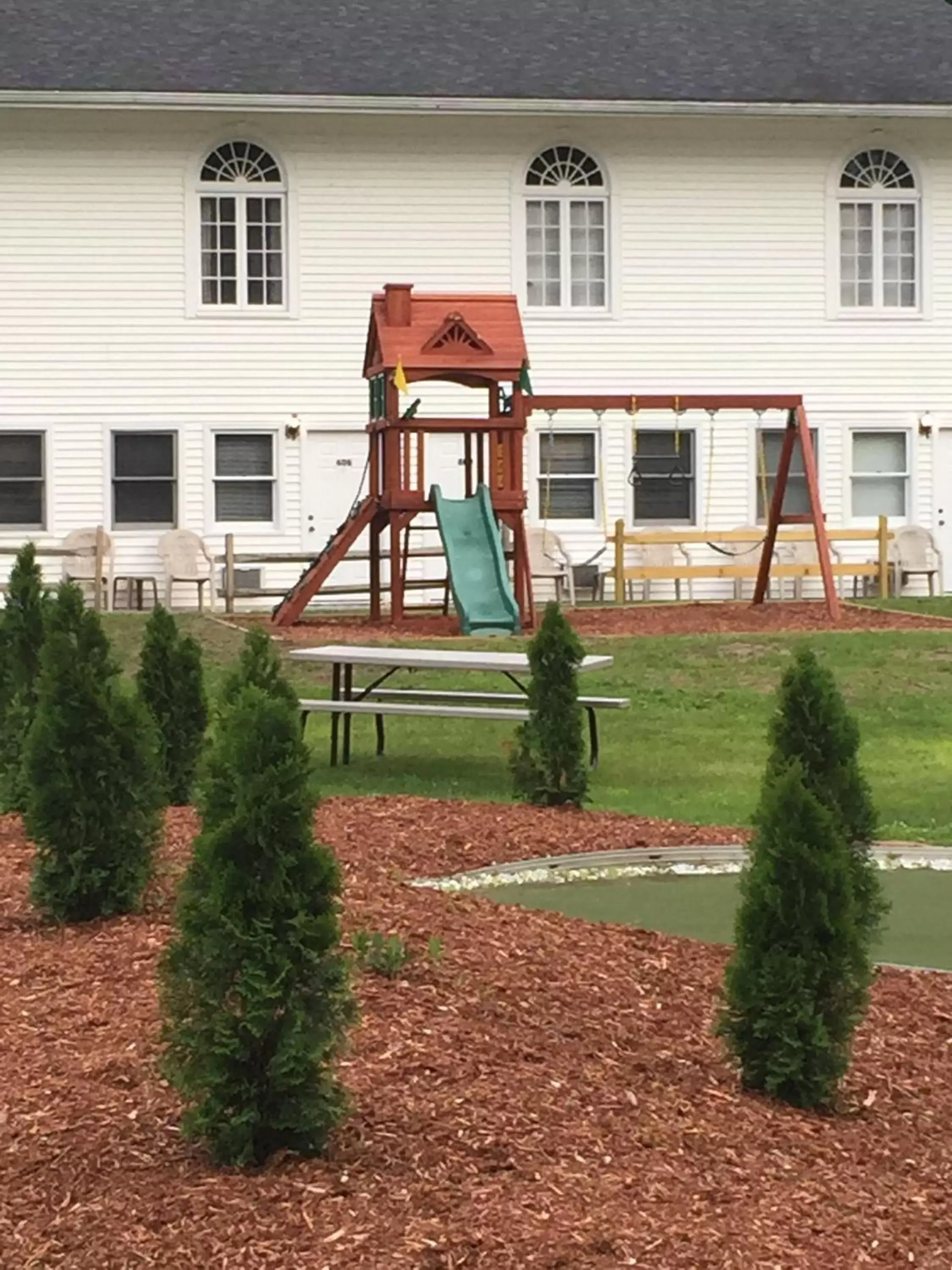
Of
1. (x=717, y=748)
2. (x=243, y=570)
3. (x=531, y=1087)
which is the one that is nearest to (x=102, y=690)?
(x=531, y=1087)

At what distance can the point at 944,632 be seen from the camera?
19.0 metres

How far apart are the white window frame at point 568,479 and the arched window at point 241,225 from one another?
145 inches

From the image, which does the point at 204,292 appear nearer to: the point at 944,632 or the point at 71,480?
the point at 71,480

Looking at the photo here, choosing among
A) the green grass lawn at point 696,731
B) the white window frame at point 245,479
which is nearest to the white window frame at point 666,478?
the white window frame at point 245,479

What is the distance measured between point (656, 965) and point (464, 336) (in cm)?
1417

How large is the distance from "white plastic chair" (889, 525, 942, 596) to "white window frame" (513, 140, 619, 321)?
4.59 metres

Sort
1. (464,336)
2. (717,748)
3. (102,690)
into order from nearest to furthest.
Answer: (102,690) < (717,748) < (464,336)

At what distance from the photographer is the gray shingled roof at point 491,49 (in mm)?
26172

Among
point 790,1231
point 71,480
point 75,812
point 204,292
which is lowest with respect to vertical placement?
point 790,1231

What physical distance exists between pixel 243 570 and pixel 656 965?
64.3ft

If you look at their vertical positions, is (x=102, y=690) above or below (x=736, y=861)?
above

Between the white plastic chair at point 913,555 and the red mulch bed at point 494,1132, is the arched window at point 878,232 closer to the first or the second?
the white plastic chair at point 913,555

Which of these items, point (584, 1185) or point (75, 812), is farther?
point (75, 812)

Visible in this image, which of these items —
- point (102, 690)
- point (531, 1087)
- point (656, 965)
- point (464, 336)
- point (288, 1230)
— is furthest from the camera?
point (464, 336)
